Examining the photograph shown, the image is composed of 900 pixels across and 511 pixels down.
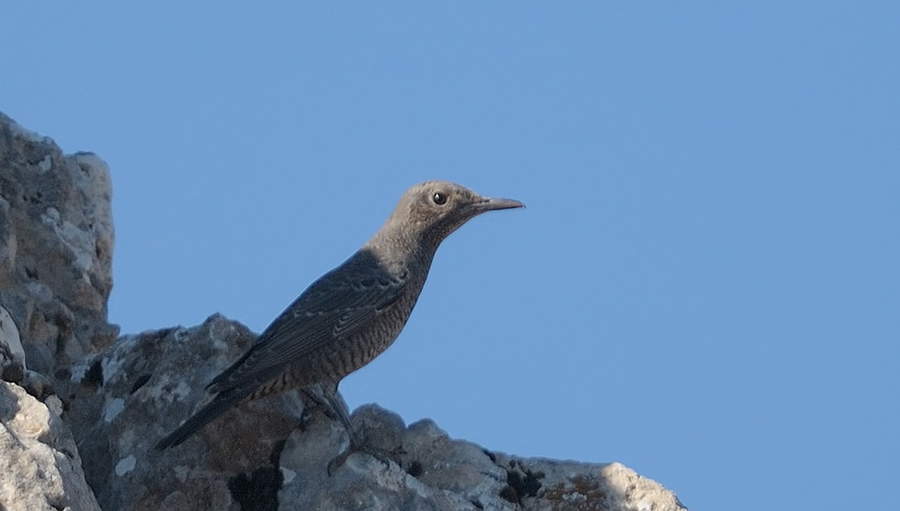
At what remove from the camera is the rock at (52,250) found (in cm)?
1030

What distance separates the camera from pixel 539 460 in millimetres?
9578

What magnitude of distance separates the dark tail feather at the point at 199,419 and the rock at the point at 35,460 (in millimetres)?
1279

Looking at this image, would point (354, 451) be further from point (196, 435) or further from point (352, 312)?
point (352, 312)

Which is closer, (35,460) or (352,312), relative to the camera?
(35,460)

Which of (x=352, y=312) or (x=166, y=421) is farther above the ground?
(x=352, y=312)

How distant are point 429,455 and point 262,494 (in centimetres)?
125

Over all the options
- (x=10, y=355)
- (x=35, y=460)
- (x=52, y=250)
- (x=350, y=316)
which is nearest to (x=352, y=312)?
(x=350, y=316)

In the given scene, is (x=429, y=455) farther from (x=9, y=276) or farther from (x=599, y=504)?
(x=9, y=276)

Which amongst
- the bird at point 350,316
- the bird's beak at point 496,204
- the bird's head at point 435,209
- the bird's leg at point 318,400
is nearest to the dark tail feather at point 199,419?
the bird at point 350,316

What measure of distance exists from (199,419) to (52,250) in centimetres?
261

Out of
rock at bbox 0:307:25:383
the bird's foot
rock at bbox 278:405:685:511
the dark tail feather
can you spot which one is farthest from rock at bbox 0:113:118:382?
the bird's foot

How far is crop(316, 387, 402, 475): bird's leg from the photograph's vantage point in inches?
346

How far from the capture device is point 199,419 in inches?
353

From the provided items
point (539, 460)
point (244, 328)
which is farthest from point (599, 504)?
point (244, 328)
